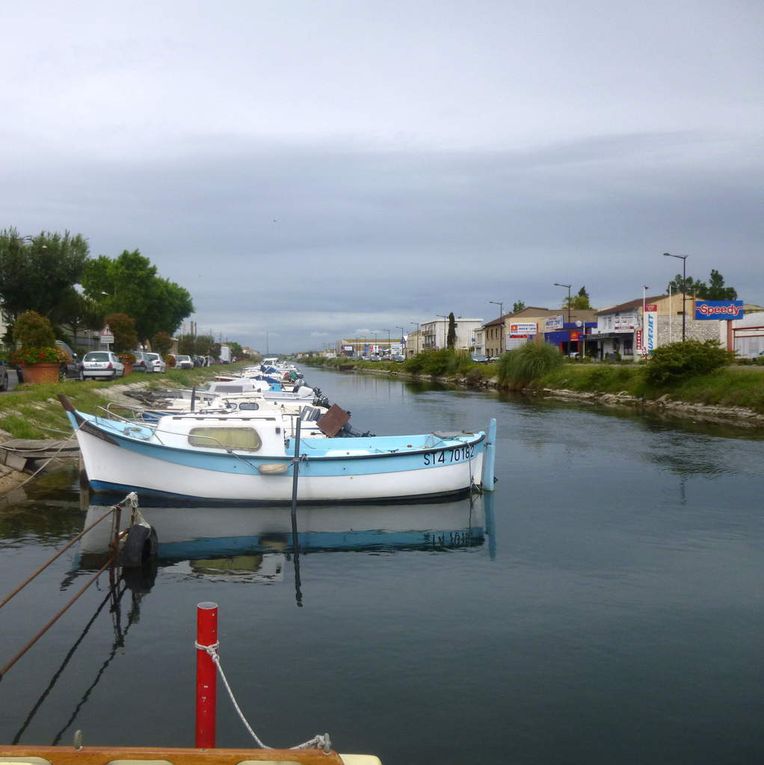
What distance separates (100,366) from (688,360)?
116ft

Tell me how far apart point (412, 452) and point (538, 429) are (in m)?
19.4

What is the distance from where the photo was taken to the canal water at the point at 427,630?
8570mm

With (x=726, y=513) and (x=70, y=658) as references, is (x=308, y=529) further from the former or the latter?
(x=726, y=513)

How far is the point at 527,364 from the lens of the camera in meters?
68.6

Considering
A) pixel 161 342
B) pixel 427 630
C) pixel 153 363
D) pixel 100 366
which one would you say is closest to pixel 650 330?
pixel 153 363

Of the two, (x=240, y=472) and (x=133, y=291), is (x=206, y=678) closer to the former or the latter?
(x=240, y=472)

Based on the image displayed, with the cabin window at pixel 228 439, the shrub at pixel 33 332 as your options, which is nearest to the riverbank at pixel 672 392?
the cabin window at pixel 228 439

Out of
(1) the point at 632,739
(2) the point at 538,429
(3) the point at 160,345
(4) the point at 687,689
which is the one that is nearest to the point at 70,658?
(1) the point at 632,739

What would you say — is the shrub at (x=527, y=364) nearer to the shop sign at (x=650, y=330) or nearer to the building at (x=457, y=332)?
the shop sign at (x=650, y=330)

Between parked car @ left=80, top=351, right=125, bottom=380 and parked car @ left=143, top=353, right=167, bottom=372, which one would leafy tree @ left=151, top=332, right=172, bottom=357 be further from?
parked car @ left=80, top=351, right=125, bottom=380

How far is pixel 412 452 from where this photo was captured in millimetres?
18906

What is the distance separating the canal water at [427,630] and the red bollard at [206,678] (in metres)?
1.81

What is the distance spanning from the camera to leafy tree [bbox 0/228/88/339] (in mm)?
46062

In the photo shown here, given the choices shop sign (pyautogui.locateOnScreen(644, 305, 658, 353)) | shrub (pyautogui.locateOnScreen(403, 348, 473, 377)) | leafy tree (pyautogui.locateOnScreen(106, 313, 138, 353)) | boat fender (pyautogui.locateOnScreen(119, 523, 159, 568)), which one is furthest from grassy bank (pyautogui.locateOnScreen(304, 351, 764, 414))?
boat fender (pyautogui.locateOnScreen(119, 523, 159, 568))
